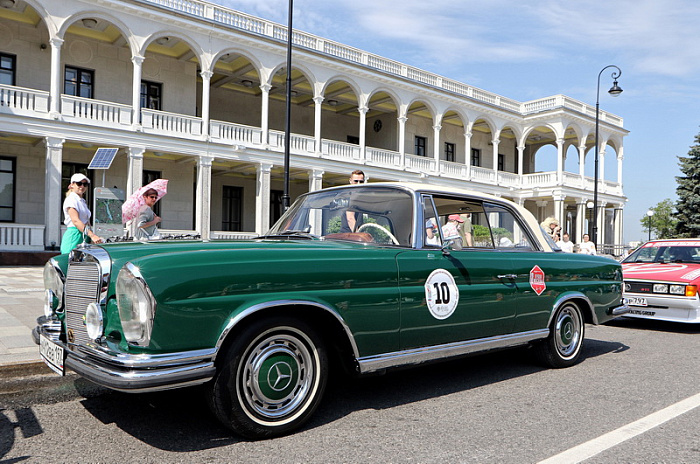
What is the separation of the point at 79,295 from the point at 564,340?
447cm

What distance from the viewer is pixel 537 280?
16.0 ft

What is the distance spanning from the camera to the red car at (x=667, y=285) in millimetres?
7625

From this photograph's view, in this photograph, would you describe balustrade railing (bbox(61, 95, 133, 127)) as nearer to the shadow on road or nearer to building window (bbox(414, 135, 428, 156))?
the shadow on road

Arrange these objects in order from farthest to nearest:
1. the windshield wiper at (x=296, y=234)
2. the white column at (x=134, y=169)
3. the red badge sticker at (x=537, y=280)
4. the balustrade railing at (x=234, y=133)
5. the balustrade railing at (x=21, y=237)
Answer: the balustrade railing at (x=234, y=133) < the white column at (x=134, y=169) < the balustrade railing at (x=21, y=237) < the red badge sticker at (x=537, y=280) < the windshield wiper at (x=296, y=234)

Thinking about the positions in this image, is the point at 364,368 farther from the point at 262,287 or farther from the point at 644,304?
the point at 644,304

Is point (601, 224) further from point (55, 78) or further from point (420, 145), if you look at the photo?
point (55, 78)

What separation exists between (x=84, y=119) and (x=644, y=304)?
57.0 feet

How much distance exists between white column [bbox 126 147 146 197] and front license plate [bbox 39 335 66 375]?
16116 millimetres

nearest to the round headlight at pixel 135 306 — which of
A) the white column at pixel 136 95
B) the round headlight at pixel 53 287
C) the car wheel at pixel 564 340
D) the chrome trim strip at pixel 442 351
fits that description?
the round headlight at pixel 53 287

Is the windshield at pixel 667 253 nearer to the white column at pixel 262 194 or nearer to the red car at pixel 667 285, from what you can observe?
the red car at pixel 667 285

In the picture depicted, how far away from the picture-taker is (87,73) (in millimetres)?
19797

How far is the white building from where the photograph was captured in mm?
17328

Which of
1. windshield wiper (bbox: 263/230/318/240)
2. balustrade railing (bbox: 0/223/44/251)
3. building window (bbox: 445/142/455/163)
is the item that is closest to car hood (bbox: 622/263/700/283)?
windshield wiper (bbox: 263/230/318/240)

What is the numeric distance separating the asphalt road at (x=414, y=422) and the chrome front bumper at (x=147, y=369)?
466 millimetres
